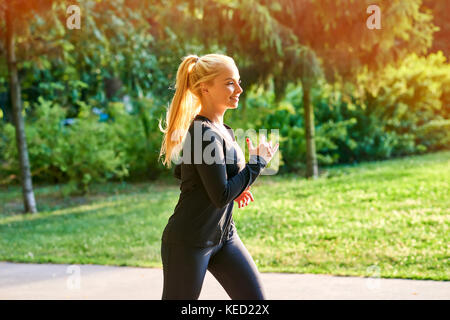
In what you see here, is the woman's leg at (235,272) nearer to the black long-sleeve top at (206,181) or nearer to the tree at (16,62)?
the black long-sleeve top at (206,181)

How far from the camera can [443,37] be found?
24625 mm

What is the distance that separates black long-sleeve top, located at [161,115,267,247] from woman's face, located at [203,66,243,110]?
118mm

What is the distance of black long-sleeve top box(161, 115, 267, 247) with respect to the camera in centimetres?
292

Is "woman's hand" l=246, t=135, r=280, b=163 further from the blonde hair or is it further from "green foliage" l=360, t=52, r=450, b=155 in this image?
"green foliage" l=360, t=52, r=450, b=155

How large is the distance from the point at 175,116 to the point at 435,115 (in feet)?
48.8

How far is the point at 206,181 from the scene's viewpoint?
9.56ft

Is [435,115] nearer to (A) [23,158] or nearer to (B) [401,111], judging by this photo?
(B) [401,111]

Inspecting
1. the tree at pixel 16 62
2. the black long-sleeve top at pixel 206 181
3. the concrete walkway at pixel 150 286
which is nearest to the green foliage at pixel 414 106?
the tree at pixel 16 62

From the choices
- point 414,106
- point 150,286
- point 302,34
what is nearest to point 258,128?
point 302,34

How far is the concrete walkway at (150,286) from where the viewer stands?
5.26m

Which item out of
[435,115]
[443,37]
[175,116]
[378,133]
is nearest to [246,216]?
[175,116]

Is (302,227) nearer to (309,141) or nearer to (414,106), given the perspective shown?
(309,141)

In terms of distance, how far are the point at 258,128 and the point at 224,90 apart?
11.1m

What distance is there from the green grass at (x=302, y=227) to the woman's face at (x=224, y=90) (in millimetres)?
3245
